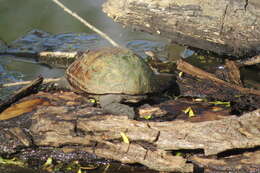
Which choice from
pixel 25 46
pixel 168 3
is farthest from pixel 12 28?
pixel 168 3

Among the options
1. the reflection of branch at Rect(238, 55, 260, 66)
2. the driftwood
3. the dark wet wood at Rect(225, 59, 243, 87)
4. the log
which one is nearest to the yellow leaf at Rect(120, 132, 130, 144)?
the driftwood

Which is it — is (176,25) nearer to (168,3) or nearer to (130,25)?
(168,3)

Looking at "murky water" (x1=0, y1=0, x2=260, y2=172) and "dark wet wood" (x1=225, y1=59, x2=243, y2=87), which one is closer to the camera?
"dark wet wood" (x1=225, y1=59, x2=243, y2=87)

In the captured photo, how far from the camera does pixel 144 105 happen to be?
408cm

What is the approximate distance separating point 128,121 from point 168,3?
2301 millimetres

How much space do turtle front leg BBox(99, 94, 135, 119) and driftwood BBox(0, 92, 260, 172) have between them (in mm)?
67

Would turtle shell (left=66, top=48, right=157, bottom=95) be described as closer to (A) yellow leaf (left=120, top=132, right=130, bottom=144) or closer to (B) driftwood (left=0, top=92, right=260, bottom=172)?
(B) driftwood (left=0, top=92, right=260, bottom=172)

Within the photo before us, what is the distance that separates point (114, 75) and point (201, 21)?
178cm

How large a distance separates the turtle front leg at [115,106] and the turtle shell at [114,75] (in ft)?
0.21

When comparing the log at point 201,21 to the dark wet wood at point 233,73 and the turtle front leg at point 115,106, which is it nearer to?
the dark wet wood at point 233,73

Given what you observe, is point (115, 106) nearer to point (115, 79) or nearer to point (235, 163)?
point (115, 79)

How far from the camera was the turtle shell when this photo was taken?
161 inches

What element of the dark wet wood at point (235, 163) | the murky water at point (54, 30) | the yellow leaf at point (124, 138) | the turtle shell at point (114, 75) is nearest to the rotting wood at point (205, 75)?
the turtle shell at point (114, 75)

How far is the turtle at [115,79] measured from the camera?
160 inches
